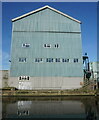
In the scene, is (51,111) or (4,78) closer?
(51,111)

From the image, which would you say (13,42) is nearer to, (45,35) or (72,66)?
(45,35)

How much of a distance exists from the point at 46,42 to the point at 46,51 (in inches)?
72.5

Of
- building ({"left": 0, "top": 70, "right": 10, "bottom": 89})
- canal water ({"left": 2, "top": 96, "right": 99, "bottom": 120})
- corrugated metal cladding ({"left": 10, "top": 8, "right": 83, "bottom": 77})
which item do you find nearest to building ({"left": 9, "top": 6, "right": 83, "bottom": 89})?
corrugated metal cladding ({"left": 10, "top": 8, "right": 83, "bottom": 77})

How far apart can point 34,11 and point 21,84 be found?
588 inches

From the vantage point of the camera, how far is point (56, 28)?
32.9 metres

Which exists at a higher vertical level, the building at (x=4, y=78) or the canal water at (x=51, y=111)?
the building at (x=4, y=78)

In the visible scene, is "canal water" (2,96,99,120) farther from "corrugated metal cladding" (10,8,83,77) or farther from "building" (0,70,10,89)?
"building" (0,70,10,89)

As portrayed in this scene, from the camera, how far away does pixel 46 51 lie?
3170cm

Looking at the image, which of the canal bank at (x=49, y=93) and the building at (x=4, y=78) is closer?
the canal bank at (x=49, y=93)

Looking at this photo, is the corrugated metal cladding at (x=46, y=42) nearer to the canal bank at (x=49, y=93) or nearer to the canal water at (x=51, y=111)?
the canal bank at (x=49, y=93)

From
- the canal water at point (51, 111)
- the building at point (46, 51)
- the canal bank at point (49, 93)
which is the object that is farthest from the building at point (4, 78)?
the canal water at point (51, 111)

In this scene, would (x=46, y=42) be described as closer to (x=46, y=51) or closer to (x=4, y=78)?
(x=46, y=51)

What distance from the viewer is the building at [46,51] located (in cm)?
3064

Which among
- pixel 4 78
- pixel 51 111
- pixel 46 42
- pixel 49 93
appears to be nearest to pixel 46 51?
pixel 46 42
